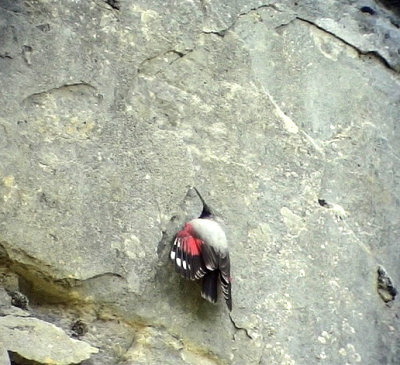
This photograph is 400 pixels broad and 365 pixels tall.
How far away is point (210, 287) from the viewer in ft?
5.73

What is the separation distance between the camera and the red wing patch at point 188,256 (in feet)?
5.62

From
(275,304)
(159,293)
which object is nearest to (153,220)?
(159,293)

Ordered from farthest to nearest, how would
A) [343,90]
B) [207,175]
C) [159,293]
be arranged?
[343,90], [207,175], [159,293]

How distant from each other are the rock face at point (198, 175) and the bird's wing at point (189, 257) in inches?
2.8

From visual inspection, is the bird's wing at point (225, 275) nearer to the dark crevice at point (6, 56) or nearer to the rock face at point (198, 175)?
the rock face at point (198, 175)

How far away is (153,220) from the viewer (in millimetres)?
1831

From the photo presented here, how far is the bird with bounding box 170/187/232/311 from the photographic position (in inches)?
67.4

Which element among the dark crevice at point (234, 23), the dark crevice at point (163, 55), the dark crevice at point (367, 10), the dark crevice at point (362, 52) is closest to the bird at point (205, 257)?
the dark crevice at point (163, 55)

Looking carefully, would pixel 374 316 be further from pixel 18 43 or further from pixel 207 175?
pixel 18 43

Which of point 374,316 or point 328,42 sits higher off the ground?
point 328,42

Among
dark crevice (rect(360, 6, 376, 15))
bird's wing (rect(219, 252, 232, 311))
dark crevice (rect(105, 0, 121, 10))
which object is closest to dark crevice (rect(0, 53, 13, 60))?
dark crevice (rect(105, 0, 121, 10))

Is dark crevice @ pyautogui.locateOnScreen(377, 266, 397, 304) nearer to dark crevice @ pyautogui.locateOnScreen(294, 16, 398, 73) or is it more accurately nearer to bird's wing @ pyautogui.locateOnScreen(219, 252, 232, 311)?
bird's wing @ pyautogui.locateOnScreen(219, 252, 232, 311)

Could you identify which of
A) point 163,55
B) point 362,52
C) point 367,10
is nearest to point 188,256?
point 163,55

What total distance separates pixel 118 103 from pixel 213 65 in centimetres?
25
